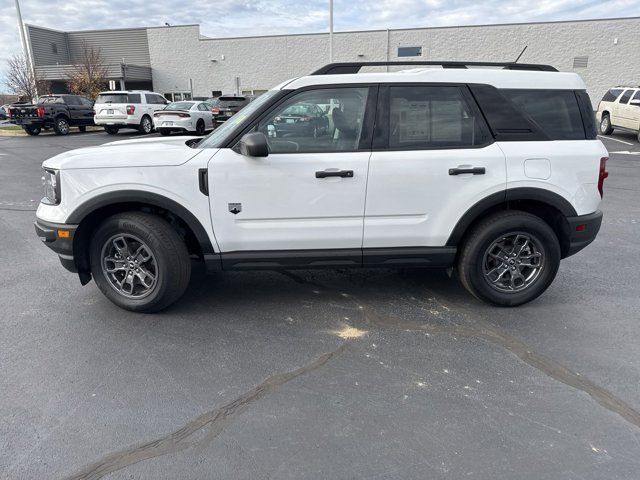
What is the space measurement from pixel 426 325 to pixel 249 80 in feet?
126

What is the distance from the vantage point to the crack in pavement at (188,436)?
2307 millimetres

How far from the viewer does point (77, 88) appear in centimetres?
3058

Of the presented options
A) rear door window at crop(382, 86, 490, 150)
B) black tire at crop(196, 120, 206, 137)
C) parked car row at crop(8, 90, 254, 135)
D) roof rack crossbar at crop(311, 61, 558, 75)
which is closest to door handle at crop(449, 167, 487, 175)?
rear door window at crop(382, 86, 490, 150)

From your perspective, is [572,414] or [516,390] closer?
[572,414]

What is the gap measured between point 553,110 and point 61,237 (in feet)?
13.2

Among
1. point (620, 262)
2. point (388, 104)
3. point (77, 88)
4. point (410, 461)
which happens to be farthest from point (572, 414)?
point (77, 88)

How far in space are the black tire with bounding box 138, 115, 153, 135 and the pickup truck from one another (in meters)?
2.89

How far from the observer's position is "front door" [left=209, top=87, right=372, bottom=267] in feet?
11.9

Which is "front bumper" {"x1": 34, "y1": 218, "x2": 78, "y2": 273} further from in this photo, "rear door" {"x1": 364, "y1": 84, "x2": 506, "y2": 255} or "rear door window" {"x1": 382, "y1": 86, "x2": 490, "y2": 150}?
"rear door window" {"x1": 382, "y1": 86, "x2": 490, "y2": 150}

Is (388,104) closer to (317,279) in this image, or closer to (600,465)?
(317,279)

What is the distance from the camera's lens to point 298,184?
143 inches

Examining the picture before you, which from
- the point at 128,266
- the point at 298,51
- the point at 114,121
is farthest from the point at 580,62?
the point at 128,266

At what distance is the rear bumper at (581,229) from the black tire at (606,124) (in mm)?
17598

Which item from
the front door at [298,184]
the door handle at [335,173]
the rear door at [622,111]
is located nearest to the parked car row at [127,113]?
the rear door at [622,111]
